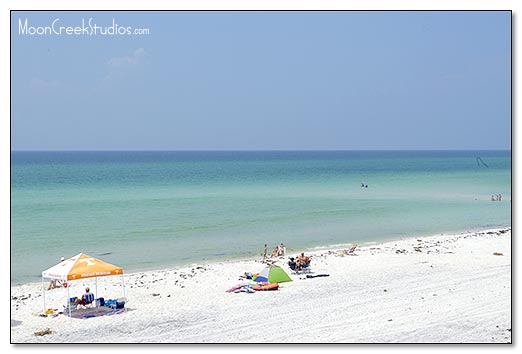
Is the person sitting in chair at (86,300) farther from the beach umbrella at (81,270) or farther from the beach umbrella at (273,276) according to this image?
the beach umbrella at (273,276)

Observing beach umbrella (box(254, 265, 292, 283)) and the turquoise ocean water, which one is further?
the turquoise ocean water

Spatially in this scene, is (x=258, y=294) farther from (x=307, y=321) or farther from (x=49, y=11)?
(x=49, y=11)

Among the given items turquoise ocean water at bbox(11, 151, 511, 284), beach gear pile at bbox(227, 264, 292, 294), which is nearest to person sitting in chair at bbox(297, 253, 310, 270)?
Answer: beach gear pile at bbox(227, 264, 292, 294)

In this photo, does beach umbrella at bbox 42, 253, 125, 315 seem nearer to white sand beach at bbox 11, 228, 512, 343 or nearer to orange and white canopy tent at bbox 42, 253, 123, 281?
orange and white canopy tent at bbox 42, 253, 123, 281

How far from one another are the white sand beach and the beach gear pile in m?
0.29

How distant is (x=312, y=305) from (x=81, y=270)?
616 centimetres

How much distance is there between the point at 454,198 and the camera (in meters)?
52.3

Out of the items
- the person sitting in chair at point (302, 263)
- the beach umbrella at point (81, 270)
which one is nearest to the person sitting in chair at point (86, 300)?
the beach umbrella at point (81, 270)

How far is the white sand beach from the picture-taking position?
15086 millimetres

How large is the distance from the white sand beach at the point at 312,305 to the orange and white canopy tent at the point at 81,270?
1186 millimetres

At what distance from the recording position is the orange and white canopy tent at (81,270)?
16500 millimetres
